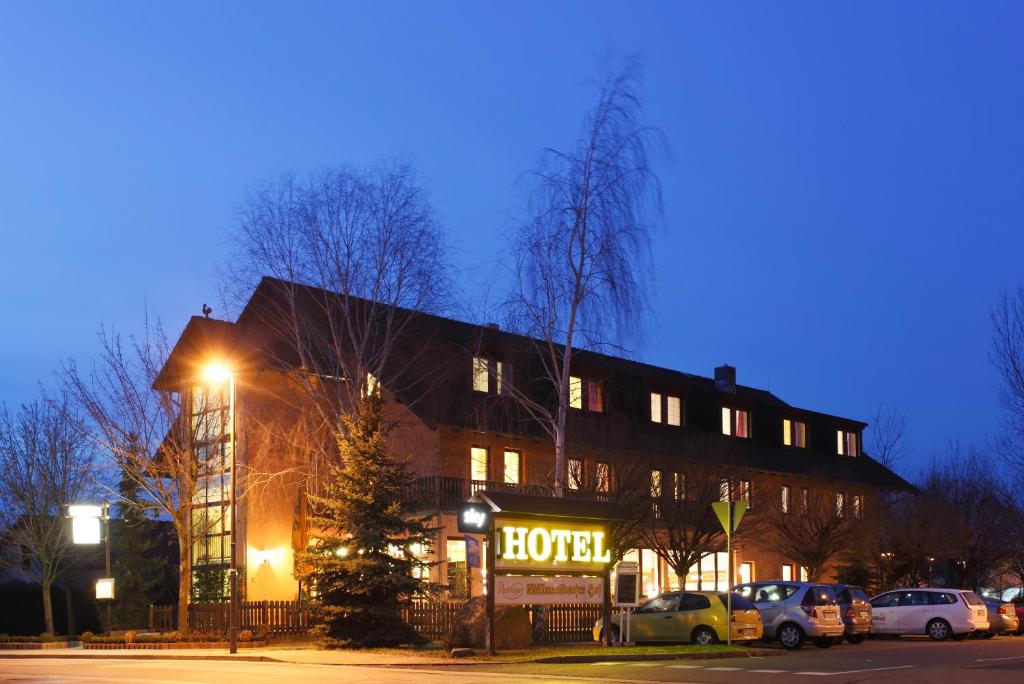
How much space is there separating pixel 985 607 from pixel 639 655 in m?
15.1

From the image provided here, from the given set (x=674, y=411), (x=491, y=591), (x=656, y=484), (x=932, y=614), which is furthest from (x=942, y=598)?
(x=674, y=411)

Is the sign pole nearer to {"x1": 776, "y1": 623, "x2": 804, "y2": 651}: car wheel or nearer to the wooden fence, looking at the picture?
the wooden fence

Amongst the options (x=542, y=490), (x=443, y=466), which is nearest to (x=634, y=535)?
(x=542, y=490)

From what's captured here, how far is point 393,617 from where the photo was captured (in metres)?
27.6

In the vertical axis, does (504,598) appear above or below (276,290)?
below

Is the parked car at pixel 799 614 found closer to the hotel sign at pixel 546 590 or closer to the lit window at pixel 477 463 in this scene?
the hotel sign at pixel 546 590

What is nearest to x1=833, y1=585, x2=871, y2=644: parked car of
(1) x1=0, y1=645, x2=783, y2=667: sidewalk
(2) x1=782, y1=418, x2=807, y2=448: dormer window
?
(1) x1=0, y1=645, x2=783, y2=667: sidewalk

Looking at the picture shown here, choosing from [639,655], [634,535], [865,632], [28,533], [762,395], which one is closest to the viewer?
[639,655]

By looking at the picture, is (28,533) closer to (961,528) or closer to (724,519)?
(724,519)

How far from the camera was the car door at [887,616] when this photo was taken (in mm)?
34438

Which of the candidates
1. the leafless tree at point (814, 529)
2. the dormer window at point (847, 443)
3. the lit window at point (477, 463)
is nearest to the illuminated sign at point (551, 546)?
the lit window at point (477, 463)

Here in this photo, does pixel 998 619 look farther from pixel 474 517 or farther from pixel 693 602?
pixel 474 517

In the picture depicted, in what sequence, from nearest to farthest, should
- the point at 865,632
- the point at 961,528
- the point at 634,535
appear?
the point at 865,632 < the point at 634,535 < the point at 961,528

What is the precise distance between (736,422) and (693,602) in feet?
90.1
